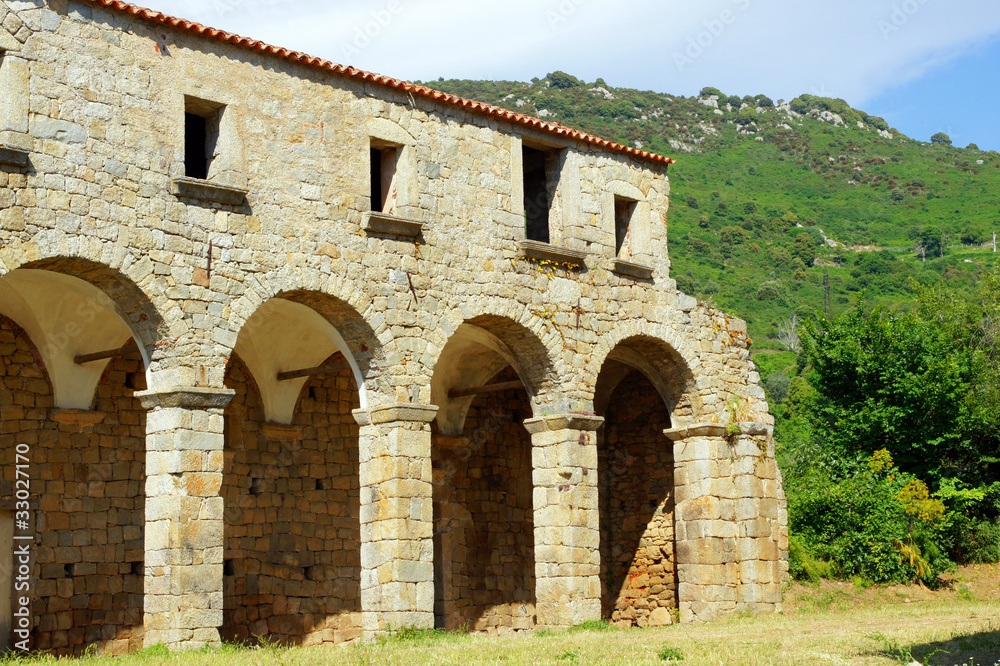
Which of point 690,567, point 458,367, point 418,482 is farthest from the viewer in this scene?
point 458,367

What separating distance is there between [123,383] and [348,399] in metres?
3.71

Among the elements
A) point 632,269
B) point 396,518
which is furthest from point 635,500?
point 396,518

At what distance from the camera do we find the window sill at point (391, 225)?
13852 mm

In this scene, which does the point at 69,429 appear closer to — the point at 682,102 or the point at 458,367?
the point at 458,367

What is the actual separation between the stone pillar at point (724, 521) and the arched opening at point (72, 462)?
25.7ft

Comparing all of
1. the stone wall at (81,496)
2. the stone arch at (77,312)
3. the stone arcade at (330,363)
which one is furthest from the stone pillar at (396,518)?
the stone wall at (81,496)

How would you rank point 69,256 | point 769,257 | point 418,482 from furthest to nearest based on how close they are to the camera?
1. point 769,257
2. point 418,482
3. point 69,256

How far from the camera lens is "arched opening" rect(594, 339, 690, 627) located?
18609 millimetres

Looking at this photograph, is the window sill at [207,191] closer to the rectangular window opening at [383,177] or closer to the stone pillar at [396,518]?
the rectangular window opening at [383,177]

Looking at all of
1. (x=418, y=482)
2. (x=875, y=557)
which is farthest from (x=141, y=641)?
(x=875, y=557)

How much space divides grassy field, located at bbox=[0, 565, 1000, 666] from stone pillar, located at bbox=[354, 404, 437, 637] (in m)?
0.41

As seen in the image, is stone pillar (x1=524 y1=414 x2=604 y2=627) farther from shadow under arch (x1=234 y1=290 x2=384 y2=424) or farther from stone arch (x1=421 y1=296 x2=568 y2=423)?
shadow under arch (x1=234 y1=290 x2=384 y2=424)

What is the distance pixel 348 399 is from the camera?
57.6ft

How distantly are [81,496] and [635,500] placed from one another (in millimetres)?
9021
